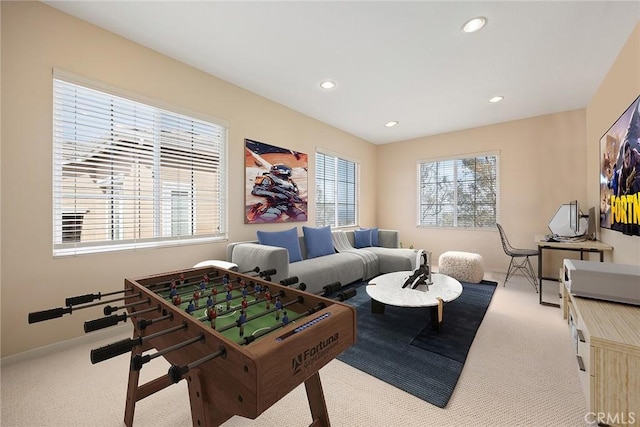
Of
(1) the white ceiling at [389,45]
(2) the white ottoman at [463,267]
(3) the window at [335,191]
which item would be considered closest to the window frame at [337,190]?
(3) the window at [335,191]

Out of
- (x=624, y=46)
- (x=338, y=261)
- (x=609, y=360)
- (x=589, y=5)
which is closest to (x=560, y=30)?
(x=589, y=5)

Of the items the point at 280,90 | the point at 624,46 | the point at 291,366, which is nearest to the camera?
the point at 291,366

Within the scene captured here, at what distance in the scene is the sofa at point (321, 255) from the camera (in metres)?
2.82

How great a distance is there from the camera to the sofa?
2820mm

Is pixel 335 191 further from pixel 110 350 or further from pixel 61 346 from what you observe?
pixel 110 350

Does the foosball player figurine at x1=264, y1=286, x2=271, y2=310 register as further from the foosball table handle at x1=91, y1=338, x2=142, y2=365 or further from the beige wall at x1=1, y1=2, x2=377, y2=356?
the beige wall at x1=1, y1=2, x2=377, y2=356

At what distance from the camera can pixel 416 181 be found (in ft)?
18.3

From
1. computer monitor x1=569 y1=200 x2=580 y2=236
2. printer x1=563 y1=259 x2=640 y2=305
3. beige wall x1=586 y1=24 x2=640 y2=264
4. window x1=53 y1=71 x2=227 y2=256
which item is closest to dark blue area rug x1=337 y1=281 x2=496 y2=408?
printer x1=563 y1=259 x2=640 y2=305

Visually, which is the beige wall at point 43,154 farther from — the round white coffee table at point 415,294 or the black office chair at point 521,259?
the black office chair at point 521,259

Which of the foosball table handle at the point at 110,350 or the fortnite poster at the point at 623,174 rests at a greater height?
the fortnite poster at the point at 623,174

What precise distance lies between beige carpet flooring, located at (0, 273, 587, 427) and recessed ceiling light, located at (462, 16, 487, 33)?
265cm

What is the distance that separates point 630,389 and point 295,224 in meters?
3.52

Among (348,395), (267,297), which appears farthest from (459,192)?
(267,297)

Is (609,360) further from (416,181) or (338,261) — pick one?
(416,181)
